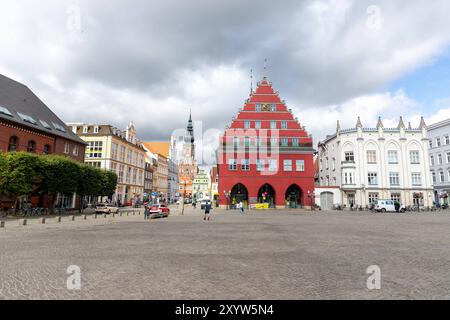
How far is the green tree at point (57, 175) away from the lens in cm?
2808

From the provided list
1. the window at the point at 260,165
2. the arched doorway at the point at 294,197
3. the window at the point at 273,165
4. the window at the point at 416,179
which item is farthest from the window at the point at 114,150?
the window at the point at 416,179

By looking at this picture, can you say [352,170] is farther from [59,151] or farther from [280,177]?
[59,151]

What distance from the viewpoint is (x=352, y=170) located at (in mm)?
52438

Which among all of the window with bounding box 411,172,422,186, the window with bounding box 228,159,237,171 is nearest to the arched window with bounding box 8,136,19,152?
the window with bounding box 228,159,237,171

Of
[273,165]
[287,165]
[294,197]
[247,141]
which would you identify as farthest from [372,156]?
[247,141]

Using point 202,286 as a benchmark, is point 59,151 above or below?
above

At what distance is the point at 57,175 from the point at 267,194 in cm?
3425

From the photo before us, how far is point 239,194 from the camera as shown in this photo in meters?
52.0

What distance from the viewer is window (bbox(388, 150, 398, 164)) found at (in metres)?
53.1

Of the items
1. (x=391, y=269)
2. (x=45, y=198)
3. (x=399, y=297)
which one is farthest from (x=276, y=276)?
(x=45, y=198)

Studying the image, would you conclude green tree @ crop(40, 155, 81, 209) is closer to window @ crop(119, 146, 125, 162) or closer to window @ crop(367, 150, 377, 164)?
window @ crop(119, 146, 125, 162)

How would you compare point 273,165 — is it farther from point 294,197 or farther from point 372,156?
point 372,156
